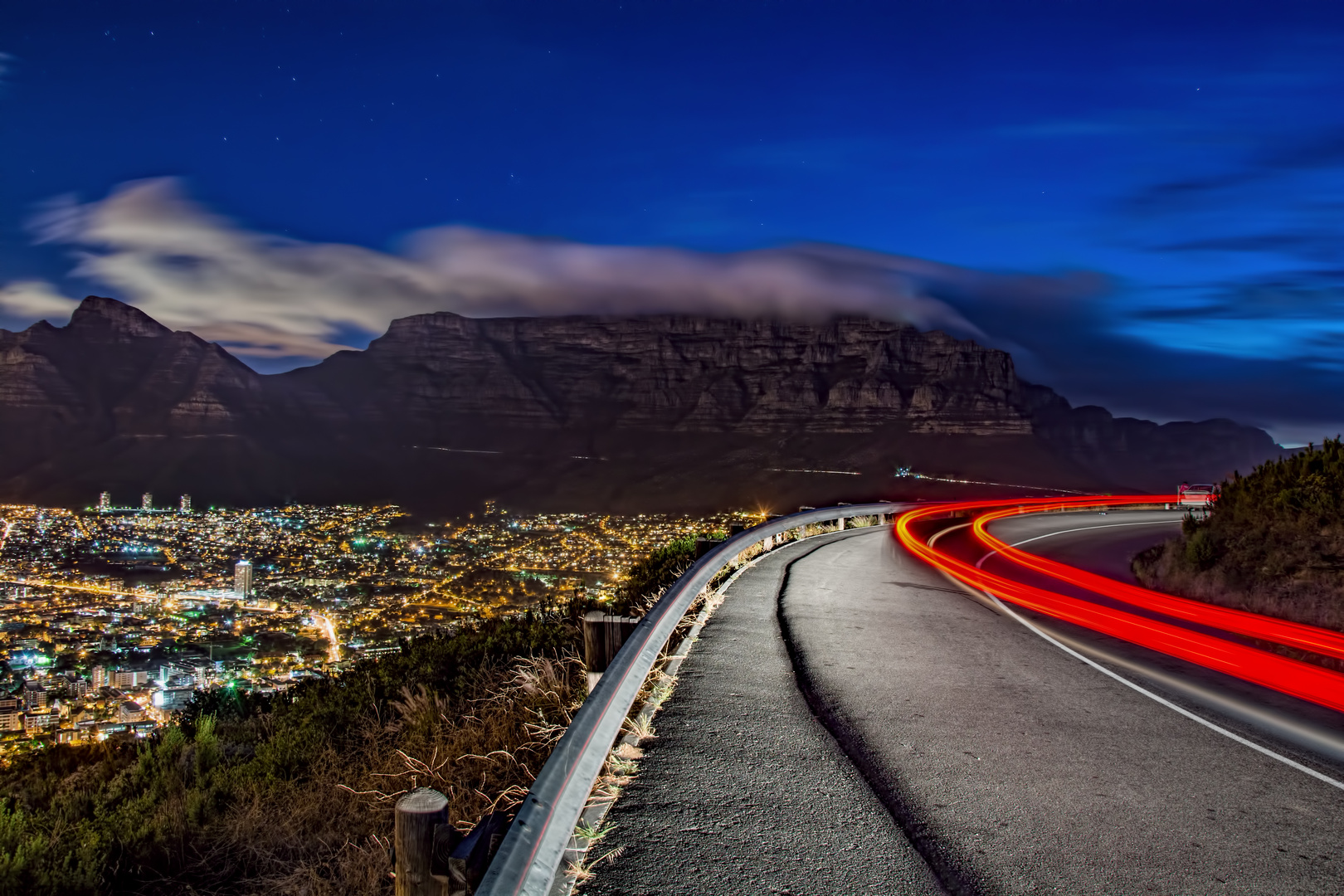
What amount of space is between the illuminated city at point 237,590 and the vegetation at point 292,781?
3.49m

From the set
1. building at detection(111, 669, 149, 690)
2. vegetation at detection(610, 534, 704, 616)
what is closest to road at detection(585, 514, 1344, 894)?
vegetation at detection(610, 534, 704, 616)

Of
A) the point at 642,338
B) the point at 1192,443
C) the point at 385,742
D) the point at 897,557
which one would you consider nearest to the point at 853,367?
the point at 642,338

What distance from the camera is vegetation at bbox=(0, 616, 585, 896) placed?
515cm

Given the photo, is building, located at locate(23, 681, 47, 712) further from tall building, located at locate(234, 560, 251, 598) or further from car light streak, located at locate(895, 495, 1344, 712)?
car light streak, located at locate(895, 495, 1344, 712)

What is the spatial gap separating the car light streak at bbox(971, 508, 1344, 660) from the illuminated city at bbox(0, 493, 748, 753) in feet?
30.2

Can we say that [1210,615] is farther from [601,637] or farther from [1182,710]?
[601,637]

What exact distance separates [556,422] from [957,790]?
10817cm

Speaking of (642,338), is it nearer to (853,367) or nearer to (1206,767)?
(853,367)

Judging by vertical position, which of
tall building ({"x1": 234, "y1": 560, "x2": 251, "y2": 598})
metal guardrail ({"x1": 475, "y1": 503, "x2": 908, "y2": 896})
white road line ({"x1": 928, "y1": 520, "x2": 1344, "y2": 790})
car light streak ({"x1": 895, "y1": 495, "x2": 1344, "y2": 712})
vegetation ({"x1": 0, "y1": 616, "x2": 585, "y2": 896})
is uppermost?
metal guardrail ({"x1": 475, "y1": 503, "x2": 908, "y2": 896})

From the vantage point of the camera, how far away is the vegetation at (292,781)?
5148mm

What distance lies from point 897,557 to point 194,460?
9641 cm

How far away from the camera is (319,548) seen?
5388 centimetres

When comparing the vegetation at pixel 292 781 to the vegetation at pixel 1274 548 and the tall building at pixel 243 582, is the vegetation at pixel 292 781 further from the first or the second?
the tall building at pixel 243 582

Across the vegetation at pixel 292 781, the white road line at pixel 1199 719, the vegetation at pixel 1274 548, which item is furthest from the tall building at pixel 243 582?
the white road line at pixel 1199 719
